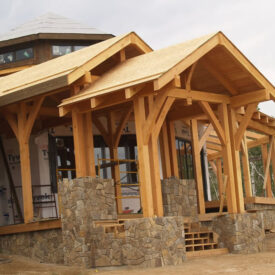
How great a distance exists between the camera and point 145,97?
15219mm

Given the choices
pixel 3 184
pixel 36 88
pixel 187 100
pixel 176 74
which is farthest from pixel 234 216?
pixel 3 184

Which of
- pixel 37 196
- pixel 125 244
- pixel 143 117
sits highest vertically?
pixel 143 117

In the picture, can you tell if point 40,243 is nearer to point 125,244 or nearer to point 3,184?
point 125,244

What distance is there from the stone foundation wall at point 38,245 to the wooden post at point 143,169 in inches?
100

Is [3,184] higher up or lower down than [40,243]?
higher up

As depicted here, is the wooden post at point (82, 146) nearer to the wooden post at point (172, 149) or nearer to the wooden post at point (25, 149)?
the wooden post at point (25, 149)

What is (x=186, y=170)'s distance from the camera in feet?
72.9

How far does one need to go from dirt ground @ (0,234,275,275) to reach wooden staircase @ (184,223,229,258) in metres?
0.49

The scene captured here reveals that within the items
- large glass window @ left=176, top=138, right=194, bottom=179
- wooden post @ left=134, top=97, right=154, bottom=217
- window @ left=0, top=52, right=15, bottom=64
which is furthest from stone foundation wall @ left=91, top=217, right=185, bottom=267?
window @ left=0, top=52, right=15, bottom=64

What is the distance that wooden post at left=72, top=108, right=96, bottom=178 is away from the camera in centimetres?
1489

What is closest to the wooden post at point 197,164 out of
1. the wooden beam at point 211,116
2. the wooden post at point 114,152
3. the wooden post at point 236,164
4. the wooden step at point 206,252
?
the wooden post at point 114,152

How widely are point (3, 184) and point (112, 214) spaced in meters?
6.13

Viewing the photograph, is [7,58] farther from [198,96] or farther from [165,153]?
[198,96]

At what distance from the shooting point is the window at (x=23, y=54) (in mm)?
25892
